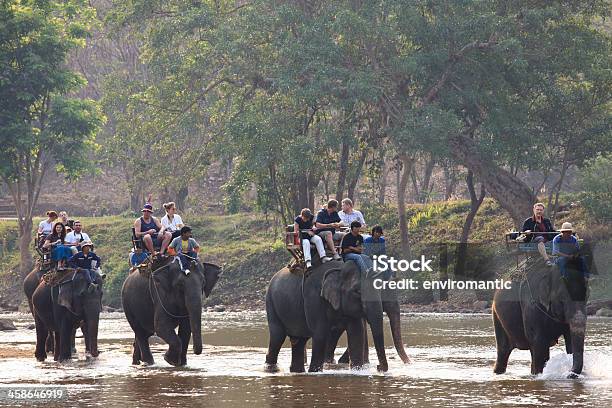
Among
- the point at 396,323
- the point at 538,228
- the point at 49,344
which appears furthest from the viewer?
the point at 49,344

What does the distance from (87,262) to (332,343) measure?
5.35 meters

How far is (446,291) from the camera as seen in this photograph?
149ft

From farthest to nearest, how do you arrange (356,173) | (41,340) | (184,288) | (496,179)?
1. (356,173)
2. (496,179)
3. (41,340)
4. (184,288)

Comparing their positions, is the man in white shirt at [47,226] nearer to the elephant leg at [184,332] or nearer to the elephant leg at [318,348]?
the elephant leg at [184,332]

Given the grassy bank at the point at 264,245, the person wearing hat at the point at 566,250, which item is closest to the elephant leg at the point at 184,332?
the person wearing hat at the point at 566,250

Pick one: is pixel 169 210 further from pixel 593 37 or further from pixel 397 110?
pixel 593 37

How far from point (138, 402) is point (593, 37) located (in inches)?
1187

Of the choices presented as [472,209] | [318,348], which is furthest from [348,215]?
[472,209]

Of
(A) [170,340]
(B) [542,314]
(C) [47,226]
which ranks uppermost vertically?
(C) [47,226]

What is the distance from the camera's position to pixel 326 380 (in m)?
21.6

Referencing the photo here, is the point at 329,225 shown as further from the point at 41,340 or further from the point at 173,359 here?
the point at 41,340

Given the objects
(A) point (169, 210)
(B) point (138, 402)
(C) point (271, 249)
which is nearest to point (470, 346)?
(A) point (169, 210)

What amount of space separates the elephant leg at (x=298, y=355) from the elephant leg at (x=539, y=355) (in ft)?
12.8

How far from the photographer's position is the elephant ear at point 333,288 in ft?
71.9
